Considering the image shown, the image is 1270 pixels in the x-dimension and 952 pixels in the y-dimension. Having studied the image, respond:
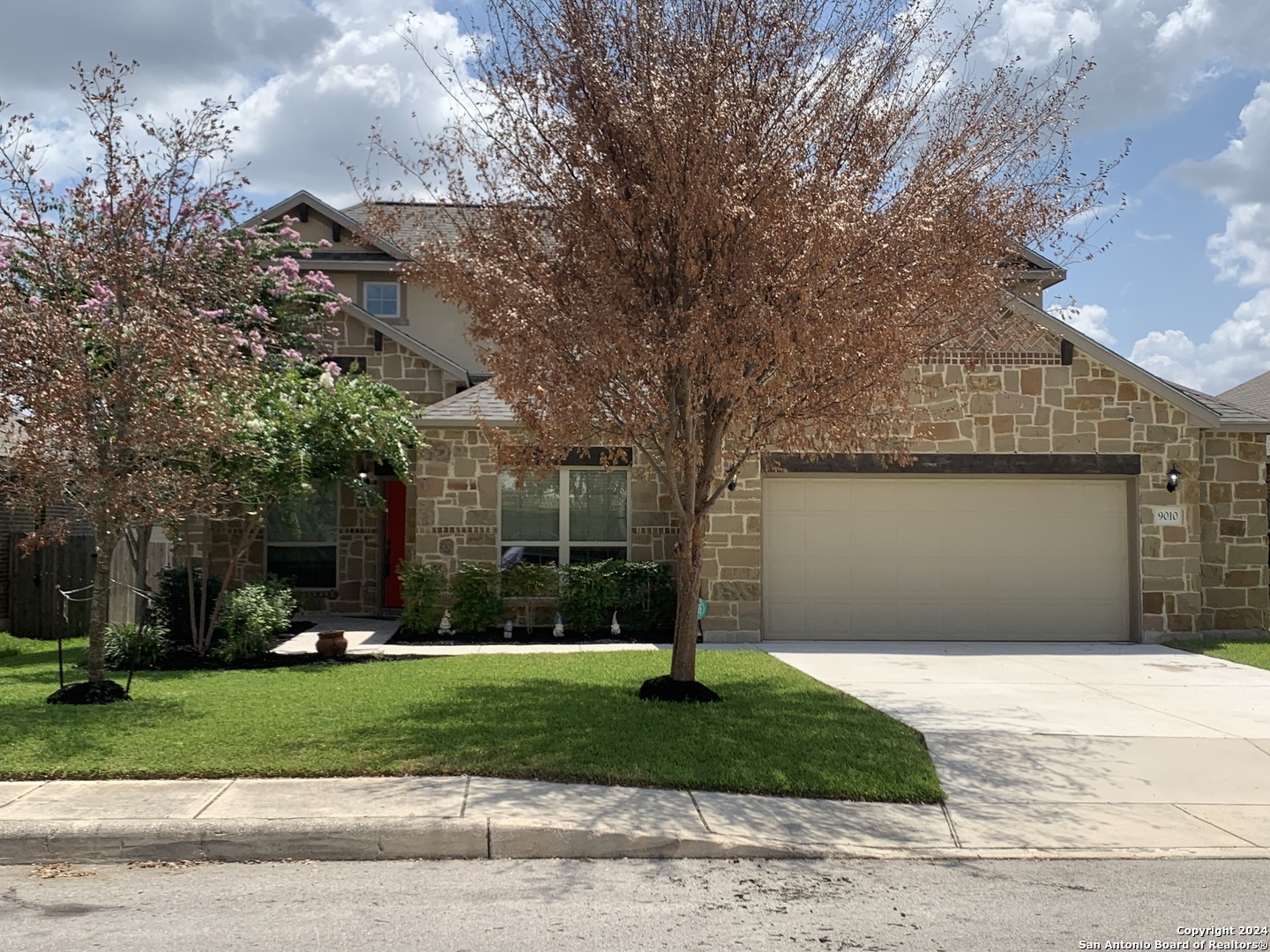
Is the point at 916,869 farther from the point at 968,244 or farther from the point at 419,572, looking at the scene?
the point at 419,572

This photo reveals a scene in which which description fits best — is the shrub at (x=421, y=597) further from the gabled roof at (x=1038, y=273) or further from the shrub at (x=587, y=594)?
the gabled roof at (x=1038, y=273)

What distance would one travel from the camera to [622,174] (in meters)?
9.22

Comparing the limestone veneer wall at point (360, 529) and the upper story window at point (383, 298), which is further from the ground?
the upper story window at point (383, 298)

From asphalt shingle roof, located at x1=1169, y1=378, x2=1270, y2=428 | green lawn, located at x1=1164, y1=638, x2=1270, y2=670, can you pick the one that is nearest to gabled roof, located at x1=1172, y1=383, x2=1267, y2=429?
asphalt shingle roof, located at x1=1169, y1=378, x2=1270, y2=428

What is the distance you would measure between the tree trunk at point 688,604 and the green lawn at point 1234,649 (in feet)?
23.9

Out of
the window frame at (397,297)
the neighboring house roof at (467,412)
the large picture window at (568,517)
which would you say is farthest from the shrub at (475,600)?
the window frame at (397,297)

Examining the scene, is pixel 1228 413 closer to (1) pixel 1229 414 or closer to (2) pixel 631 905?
(1) pixel 1229 414

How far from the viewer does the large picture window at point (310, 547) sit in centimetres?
1795

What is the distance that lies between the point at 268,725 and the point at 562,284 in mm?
4069

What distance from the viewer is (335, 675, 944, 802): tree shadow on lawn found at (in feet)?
24.1

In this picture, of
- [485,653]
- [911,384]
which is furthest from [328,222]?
[911,384]

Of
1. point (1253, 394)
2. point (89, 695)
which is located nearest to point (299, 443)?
point (89, 695)

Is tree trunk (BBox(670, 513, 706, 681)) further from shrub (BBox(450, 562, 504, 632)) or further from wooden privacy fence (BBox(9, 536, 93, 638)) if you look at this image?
wooden privacy fence (BBox(9, 536, 93, 638))

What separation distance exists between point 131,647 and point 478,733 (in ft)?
17.2
